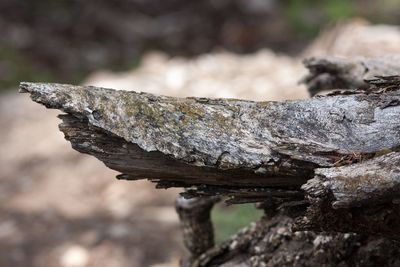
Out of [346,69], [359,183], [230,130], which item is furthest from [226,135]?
[346,69]

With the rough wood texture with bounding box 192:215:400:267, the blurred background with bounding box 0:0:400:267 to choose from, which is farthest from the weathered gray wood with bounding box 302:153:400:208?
the blurred background with bounding box 0:0:400:267

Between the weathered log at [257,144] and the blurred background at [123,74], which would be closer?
the weathered log at [257,144]

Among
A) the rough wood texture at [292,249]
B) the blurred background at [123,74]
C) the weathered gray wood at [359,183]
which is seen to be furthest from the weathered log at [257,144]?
the blurred background at [123,74]

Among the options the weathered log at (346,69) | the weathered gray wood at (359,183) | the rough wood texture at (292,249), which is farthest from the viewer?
the weathered log at (346,69)

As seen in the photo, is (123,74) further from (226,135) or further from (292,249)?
(226,135)

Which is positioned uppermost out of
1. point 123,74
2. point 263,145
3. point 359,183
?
point 123,74

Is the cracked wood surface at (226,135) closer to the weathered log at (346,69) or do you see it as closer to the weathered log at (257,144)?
the weathered log at (257,144)
